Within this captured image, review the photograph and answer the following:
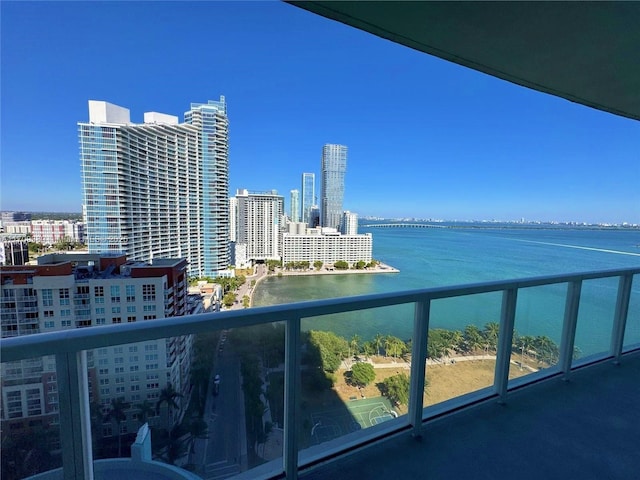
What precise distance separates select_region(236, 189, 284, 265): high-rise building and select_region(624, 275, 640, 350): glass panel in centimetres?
2415

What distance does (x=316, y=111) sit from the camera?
18500mm

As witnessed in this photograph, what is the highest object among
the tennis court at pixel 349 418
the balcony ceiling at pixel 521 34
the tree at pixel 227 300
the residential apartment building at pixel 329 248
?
the balcony ceiling at pixel 521 34

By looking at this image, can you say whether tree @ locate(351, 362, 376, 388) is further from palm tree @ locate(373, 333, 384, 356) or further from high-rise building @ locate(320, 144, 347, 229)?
high-rise building @ locate(320, 144, 347, 229)

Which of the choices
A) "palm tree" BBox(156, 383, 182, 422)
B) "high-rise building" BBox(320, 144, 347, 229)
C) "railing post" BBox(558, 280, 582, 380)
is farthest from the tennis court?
"high-rise building" BBox(320, 144, 347, 229)

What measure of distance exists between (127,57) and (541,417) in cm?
1295

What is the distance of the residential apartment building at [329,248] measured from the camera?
2488 centimetres

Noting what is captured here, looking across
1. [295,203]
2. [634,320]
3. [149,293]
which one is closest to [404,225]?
[295,203]

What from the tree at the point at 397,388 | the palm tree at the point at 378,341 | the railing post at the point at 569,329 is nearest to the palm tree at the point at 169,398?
the palm tree at the point at 378,341

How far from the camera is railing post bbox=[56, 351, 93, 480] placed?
858 millimetres

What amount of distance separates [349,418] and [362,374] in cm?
24

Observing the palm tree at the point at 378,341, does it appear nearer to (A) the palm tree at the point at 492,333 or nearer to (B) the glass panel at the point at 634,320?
(A) the palm tree at the point at 492,333

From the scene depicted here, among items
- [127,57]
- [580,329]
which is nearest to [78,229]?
[127,57]

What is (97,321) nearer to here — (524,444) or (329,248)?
(524,444)

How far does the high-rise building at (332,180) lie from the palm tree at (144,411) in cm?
3183
